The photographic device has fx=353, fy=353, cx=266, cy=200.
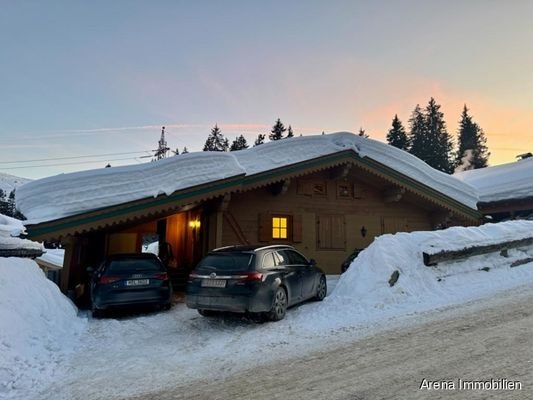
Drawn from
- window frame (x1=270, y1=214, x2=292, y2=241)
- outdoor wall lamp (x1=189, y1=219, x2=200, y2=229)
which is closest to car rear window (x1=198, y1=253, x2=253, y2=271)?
window frame (x1=270, y1=214, x2=292, y2=241)

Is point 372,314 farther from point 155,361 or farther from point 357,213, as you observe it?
point 357,213

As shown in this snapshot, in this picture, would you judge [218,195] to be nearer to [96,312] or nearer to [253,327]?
[96,312]

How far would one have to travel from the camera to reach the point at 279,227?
15375 mm

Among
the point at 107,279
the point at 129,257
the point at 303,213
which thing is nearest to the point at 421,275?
the point at 303,213

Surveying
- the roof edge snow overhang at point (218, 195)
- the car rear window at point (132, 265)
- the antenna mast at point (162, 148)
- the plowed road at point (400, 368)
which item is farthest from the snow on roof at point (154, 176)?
the antenna mast at point (162, 148)

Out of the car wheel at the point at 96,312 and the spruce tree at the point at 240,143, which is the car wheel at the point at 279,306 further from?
the spruce tree at the point at 240,143

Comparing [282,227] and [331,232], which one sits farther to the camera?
[331,232]

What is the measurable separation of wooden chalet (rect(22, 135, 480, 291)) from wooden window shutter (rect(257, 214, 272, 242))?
0.04 m

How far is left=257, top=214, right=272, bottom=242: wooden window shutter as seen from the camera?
14.9 m

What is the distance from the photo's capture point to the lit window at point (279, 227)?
15239 mm

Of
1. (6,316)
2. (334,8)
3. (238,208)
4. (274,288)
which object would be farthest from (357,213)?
(6,316)

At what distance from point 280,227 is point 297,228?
29.3 inches

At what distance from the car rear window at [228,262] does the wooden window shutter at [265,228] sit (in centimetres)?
654

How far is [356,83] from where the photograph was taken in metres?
17.5
